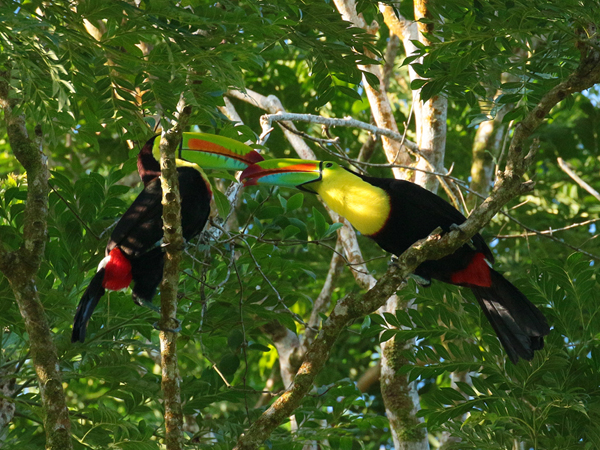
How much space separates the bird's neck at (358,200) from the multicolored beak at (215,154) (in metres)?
0.46

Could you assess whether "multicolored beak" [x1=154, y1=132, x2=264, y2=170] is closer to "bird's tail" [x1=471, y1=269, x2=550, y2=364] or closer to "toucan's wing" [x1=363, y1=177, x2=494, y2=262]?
"toucan's wing" [x1=363, y1=177, x2=494, y2=262]

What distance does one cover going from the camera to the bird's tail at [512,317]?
10.8 ft

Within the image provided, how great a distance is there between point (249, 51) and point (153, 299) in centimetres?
183

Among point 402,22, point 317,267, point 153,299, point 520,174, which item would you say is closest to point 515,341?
point 520,174

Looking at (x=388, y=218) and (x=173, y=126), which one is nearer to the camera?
(x=173, y=126)

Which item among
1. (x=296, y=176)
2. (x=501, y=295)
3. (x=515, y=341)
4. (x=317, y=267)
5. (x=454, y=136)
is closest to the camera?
(x=515, y=341)

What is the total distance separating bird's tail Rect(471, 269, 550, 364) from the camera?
10.8ft

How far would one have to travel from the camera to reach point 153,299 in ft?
13.1

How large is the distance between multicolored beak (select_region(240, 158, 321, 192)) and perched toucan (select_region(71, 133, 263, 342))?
64 millimetres

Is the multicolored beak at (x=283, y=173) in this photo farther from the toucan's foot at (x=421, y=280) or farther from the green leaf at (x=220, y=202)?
the toucan's foot at (x=421, y=280)

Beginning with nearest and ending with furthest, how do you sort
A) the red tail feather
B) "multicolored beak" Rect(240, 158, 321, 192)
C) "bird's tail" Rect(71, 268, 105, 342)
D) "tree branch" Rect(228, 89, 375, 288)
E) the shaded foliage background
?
the shaded foliage background < "bird's tail" Rect(71, 268, 105, 342) < the red tail feather < "multicolored beak" Rect(240, 158, 321, 192) < "tree branch" Rect(228, 89, 375, 288)

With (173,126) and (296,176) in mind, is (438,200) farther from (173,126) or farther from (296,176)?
(173,126)

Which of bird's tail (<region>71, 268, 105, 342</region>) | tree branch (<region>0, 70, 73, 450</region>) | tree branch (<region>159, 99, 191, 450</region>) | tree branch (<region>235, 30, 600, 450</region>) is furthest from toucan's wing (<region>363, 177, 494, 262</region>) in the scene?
tree branch (<region>0, 70, 73, 450</region>)

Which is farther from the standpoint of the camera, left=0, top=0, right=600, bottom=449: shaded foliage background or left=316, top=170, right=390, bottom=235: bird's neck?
left=316, top=170, right=390, bottom=235: bird's neck
